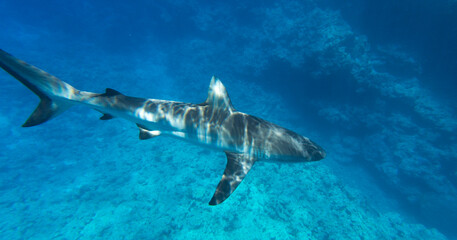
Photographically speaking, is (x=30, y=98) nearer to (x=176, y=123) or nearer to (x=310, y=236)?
(x=176, y=123)

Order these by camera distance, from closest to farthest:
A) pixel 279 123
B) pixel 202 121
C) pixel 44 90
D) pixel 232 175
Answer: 1. pixel 232 175
2. pixel 44 90
3. pixel 202 121
4. pixel 279 123

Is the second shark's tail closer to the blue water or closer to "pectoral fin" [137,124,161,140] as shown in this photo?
"pectoral fin" [137,124,161,140]

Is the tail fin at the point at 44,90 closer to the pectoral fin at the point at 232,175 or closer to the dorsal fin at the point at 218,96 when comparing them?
the dorsal fin at the point at 218,96

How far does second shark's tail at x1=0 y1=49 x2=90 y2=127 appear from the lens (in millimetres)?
4172

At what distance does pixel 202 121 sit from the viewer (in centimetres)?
460

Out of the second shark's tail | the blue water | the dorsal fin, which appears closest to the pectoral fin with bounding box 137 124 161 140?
the dorsal fin

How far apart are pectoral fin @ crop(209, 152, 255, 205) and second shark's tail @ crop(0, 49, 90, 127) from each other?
401 cm

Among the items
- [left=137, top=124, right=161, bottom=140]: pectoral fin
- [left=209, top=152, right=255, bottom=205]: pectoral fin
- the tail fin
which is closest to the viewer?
[left=209, top=152, right=255, bottom=205]: pectoral fin

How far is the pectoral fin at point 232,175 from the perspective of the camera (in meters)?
3.86

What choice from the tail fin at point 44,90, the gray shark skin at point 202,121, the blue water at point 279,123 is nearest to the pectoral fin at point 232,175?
the gray shark skin at point 202,121

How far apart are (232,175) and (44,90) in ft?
16.6

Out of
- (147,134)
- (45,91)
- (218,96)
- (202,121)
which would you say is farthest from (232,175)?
(45,91)

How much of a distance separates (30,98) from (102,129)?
29.9 feet

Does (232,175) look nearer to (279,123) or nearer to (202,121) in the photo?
(202,121)
